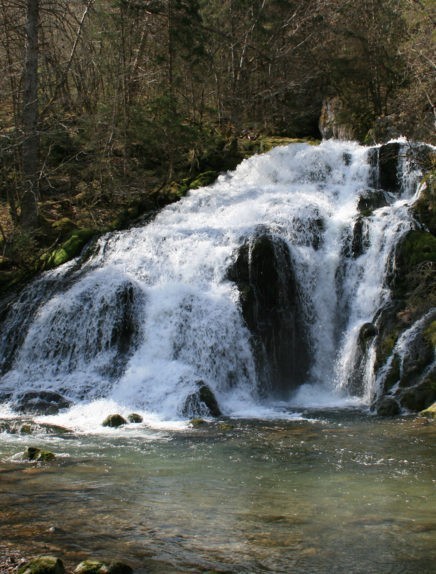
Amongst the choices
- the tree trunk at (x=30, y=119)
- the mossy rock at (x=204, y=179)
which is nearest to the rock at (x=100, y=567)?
the tree trunk at (x=30, y=119)

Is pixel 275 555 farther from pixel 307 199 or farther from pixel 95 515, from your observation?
pixel 307 199

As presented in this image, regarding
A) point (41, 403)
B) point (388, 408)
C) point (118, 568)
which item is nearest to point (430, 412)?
point (388, 408)

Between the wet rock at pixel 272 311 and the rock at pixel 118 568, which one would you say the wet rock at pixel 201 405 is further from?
the rock at pixel 118 568

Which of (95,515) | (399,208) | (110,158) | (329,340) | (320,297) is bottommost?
(95,515)

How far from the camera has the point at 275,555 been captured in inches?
212

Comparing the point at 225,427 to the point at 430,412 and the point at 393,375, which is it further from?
the point at 393,375

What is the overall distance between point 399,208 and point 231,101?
11024 mm

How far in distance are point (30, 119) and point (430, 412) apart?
521 inches

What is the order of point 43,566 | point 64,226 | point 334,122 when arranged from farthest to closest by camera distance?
point 334,122, point 64,226, point 43,566

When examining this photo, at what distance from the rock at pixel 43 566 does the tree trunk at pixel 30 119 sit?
13.5 meters

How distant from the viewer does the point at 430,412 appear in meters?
11.0

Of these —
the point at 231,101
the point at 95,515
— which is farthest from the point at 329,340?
the point at 231,101

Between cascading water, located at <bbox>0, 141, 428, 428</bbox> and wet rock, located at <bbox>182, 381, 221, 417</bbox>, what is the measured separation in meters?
0.11

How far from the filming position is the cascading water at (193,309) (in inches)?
530
